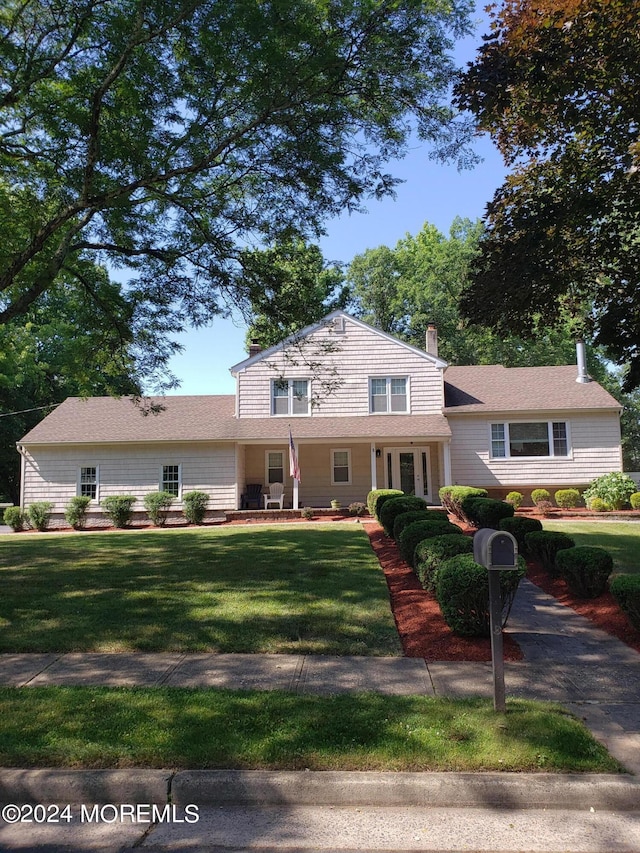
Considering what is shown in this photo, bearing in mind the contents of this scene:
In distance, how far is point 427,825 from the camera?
10.3 feet

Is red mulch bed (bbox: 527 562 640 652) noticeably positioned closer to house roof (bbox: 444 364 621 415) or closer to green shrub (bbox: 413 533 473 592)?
green shrub (bbox: 413 533 473 592)

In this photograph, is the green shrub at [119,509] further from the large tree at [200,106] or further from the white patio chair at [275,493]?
the large tree at [200,106]

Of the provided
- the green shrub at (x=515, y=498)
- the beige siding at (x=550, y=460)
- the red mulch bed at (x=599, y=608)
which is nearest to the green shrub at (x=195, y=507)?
the beige siding at (x=550, y=460)

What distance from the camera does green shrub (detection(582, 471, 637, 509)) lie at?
1947cm

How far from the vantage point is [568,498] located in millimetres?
20344

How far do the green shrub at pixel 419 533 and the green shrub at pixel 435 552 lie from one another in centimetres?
86

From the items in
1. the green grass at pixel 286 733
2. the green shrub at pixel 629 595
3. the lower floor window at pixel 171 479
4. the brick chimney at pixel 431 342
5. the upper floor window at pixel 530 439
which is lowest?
the green grass at pixel 286 733

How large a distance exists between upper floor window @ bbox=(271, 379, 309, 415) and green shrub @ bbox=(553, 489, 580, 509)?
31.9 feet

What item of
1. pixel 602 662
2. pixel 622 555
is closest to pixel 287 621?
pixel 602 662

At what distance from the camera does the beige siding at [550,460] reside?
21.4 meters

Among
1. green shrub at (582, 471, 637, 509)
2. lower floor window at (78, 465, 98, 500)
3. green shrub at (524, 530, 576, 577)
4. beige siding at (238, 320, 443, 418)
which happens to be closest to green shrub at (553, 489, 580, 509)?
green shrub at (582, 471, 637, 509)

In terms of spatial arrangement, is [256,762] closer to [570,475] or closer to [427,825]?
[427,825]

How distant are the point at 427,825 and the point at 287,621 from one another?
3759mm

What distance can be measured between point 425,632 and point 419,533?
2.36 metres
